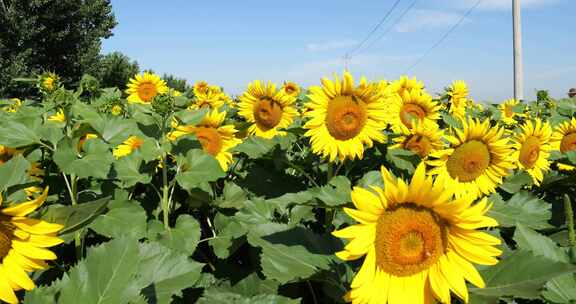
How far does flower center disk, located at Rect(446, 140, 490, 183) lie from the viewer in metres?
3.09

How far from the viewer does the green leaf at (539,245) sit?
5.34 feet

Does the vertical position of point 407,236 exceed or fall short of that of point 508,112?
it falls short

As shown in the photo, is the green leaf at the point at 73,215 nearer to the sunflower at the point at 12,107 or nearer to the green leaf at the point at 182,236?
the green leaf at the point at 182,236

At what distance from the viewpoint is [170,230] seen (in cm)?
224

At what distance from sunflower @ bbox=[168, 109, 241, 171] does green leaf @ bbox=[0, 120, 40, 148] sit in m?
1.10

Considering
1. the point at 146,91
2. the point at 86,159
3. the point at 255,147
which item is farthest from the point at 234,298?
the point at 146,91

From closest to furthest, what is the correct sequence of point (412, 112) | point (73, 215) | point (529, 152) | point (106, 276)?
point (106, 276) < point (73, 215) < point (529, 152) < point (412, 112)

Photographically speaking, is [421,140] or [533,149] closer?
[421,140]

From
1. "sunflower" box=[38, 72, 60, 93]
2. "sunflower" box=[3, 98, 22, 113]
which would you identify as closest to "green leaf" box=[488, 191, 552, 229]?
"sunflower" box=[38, 72, 60, 93]

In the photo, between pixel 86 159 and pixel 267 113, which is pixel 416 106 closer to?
pixel 267 113

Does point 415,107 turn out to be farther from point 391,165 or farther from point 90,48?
point 90,48

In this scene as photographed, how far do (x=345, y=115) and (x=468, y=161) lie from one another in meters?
0.80

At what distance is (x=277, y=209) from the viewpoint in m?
2.54

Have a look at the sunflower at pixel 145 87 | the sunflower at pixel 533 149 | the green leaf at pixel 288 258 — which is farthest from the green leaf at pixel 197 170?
the sunflower at pixel 145 87
